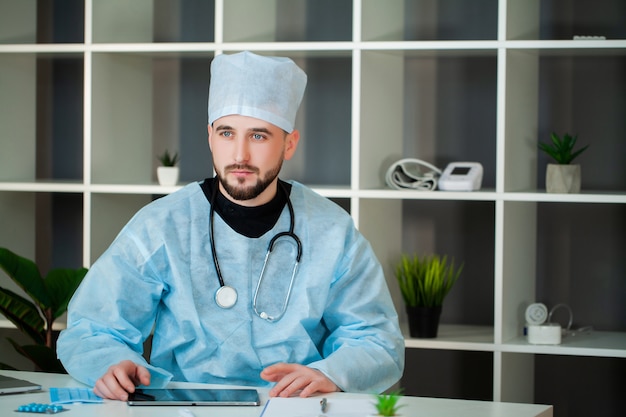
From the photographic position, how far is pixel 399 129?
3412 mm

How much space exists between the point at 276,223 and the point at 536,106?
142cm

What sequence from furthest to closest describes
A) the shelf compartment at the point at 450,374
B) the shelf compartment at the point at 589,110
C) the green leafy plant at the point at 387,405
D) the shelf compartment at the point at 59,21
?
the shelf compartment at the point at 59,21
the shelf compartment at the point at 450,374
the shelf compartment at the point at 589,110
the green leafy plant at the point at 387,405

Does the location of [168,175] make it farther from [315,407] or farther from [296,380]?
[315,407]

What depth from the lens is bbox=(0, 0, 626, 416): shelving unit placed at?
9.99ft

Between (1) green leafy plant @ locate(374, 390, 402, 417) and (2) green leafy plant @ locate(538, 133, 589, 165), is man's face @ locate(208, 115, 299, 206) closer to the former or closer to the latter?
(1) green leafy plant @ locate(374, 390, 402, 417)

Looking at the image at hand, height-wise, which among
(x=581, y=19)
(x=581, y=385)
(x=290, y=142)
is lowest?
(x=581, y=385)

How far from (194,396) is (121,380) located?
0.15 meters

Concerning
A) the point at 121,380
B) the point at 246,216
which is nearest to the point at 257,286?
the point at 246,216

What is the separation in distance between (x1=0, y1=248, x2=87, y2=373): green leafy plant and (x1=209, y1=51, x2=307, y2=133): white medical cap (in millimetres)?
1017

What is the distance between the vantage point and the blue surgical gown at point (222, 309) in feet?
6.85

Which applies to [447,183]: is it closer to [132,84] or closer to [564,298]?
[564,298]

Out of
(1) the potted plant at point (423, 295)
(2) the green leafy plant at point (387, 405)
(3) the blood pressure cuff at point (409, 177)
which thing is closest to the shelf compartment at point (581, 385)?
(1) the potted plant at point (423, 295)

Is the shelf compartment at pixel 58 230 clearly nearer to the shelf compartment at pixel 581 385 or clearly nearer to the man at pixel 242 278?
the man at pixel 242 278

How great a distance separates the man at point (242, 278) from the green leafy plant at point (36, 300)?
84cm
